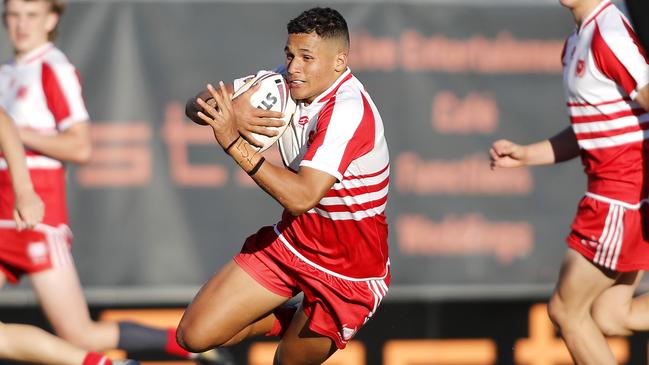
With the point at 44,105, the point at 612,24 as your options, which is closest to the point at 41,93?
the point at 44,105

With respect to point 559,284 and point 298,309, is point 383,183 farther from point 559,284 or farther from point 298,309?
point 559,284

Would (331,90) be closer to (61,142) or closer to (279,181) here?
(279,181)

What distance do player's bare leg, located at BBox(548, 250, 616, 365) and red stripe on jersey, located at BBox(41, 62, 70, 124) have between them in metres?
2.64

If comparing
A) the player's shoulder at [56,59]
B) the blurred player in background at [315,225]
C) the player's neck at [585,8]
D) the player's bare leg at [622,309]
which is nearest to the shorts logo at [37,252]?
the player's shoulder at [56,59]

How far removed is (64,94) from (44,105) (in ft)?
0.53

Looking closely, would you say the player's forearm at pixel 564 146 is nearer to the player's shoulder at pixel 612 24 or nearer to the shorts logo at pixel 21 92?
the player's shoulder at pixel 612 24

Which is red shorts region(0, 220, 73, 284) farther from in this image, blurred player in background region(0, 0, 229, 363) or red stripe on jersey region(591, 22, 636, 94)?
red stripe on jersey region(591, 22, 636, 94)

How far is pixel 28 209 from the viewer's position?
5.82 meters

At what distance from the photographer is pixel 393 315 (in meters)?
7.02

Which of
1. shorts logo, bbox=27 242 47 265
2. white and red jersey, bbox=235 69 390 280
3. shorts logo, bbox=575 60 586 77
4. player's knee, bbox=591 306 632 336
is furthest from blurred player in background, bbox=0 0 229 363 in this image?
shorts logo, bbox=575 60 586 77

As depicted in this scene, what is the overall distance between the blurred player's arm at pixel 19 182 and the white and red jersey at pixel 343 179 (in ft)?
3.94

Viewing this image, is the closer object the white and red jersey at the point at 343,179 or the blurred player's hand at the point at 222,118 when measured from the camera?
the blurred player's hand at the point at 222,118

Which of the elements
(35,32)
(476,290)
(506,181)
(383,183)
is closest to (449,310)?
(476,290)

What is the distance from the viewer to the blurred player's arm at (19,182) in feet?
19.1
